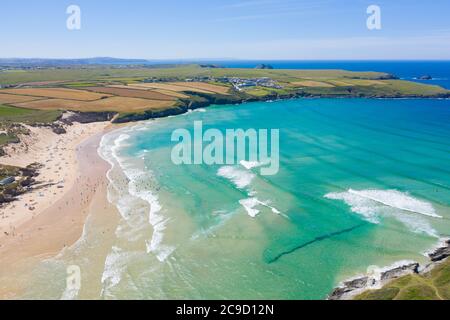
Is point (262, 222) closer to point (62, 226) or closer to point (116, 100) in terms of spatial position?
point (62, 226)

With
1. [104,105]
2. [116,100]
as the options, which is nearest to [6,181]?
[104,105]

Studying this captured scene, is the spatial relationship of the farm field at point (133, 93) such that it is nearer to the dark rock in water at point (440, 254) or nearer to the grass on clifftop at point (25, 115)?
the grass on clifftop at point (25, 115)

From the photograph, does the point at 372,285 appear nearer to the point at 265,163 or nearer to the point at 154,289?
the point at 154,289

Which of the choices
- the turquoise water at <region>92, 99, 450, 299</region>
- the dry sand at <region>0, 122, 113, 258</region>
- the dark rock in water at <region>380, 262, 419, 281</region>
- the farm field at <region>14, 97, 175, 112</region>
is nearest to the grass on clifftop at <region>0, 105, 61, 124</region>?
the farm field at <region>14, 97, 175, 112</region>

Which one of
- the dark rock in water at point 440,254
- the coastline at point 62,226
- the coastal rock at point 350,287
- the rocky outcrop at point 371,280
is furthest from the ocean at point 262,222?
the coastline at point 62,226

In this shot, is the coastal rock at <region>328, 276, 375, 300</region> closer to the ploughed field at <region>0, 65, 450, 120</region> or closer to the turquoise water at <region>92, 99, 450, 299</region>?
the turquoise water at <region>92, 99, 450, 299</region>
